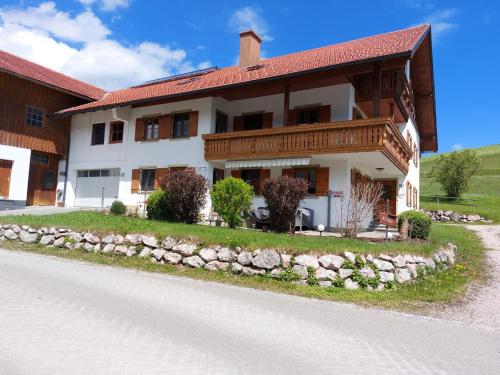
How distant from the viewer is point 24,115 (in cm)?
2381

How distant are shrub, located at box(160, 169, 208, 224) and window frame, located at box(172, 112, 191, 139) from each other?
6.52 m

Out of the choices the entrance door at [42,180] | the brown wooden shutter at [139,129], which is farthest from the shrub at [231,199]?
the entrance door at [42,180]

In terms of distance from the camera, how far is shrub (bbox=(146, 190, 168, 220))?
16.1m

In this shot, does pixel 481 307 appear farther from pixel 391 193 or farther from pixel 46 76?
pixel 46 76

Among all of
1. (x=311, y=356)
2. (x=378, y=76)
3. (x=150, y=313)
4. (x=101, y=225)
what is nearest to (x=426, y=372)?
(x=311, y=356)

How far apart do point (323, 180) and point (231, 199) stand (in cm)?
539

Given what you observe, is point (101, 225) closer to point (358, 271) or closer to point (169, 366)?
point (358, 271)

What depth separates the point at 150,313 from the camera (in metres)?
6.32

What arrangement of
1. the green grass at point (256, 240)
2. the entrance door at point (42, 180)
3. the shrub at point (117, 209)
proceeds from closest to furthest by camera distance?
the green grass at point (256, 240)
the shrub at point (117, 209)
the entrance door at point (42, 180)

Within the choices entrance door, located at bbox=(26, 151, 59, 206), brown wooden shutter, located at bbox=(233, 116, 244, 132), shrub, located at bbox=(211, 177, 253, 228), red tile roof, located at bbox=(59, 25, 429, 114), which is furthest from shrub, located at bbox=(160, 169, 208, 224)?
entrance door, located at bbox=(26, 151, 59, 206)

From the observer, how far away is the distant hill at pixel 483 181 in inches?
1870

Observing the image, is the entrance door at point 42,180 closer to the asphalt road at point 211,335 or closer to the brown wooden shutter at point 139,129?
the brown wooden shutter at point 139,129

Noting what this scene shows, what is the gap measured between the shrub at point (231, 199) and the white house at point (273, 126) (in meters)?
3.60

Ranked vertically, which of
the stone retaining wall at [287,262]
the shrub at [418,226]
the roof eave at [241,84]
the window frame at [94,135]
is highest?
the roof eave at [241,84]
